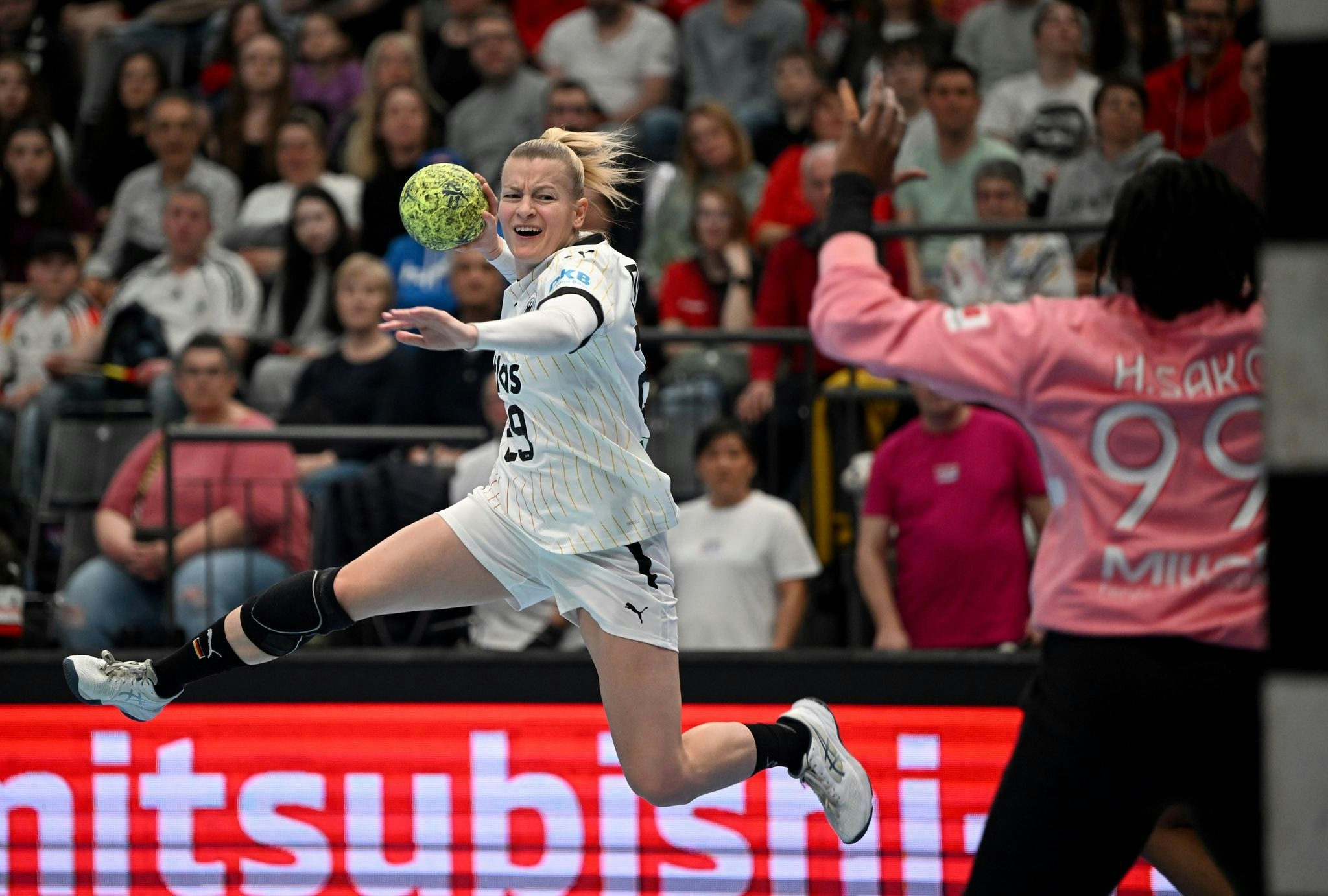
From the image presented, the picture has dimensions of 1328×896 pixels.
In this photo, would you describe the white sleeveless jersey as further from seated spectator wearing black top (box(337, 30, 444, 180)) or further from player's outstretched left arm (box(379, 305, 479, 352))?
seated spectator wearing black top (box(337, 30, 444, 180))

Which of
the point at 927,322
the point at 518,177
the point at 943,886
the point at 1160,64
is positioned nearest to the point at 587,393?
the point at 518,177

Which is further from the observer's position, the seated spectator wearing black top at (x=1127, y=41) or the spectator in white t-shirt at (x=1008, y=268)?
the seated spectator wearing black top at (x=1127, y=41)

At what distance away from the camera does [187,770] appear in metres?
5.76

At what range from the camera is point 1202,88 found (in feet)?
24.0

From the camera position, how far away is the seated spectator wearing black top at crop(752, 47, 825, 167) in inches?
336

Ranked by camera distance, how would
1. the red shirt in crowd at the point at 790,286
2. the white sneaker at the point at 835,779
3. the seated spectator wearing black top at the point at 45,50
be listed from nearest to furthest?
the white sneaker at the point at 835,779
the red shirt in crowd at the point at 790,286
the seated spectator wearing black top at the point at 45,50

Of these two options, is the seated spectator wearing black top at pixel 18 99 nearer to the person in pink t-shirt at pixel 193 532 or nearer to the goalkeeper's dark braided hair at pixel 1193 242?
the person in pink t-shirt at pixel 193 532

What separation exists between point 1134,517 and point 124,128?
8.82 metres

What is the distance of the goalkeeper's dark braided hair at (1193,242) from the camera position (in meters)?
2.81

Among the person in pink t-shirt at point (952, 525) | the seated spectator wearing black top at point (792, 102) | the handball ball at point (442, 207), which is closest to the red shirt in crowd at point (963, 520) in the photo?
the person in pink t-shirt at point (952, 525)

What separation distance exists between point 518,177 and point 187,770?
2997mm

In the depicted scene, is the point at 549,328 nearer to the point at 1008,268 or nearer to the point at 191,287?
the point at 1008,268

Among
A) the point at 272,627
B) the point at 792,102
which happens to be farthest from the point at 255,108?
the point at 272,627

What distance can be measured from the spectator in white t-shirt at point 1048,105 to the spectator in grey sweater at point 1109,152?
378mm
